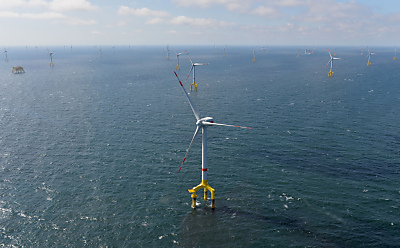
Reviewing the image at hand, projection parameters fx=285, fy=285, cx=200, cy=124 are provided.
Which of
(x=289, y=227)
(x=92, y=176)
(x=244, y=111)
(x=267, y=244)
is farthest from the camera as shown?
(x=244, y=111)

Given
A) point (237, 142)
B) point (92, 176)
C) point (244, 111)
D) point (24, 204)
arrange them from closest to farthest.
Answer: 1. point (24, 204)
2. point (92, 176)
3. point (237, 142)
4. point (244, 111)

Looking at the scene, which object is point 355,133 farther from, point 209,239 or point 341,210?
point 209,239

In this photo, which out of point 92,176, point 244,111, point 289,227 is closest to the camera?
point 289,227

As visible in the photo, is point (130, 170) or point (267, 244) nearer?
point (267, 244)

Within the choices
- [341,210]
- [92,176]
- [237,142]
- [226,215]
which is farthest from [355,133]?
[92,176]

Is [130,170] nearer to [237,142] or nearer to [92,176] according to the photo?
[92,176]

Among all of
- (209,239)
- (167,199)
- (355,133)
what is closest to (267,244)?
(209,239)

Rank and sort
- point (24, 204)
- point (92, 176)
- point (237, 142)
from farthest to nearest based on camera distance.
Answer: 1. point (237, 142)
2. point (92, 176)
3. point (24, 204)

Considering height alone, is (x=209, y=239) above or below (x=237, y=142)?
below

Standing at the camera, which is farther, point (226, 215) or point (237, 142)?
point (237, 142)
